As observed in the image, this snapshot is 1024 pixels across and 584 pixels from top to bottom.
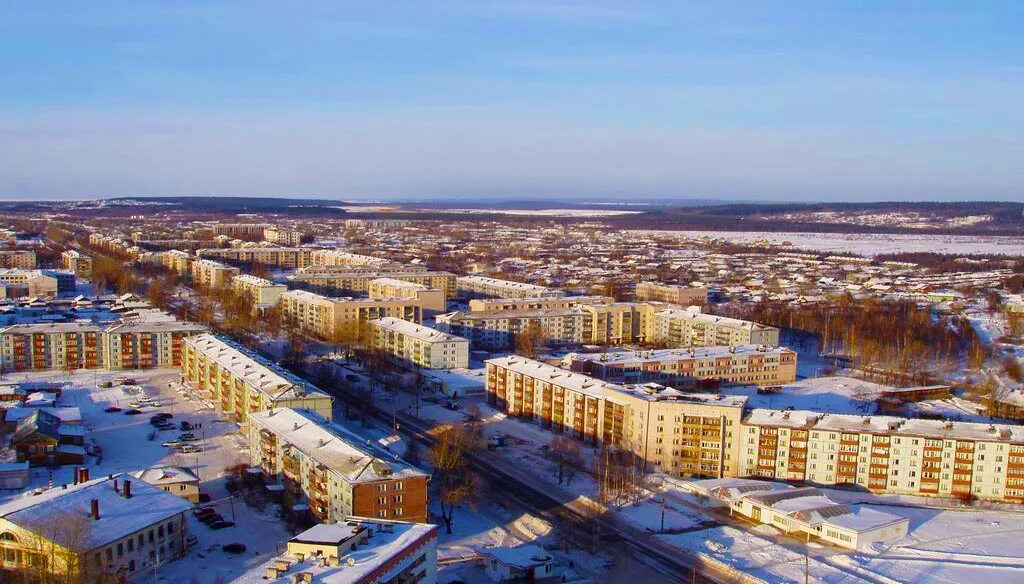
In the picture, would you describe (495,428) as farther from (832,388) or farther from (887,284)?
(887,284)

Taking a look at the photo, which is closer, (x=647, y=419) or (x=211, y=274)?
(x=647, y=419)

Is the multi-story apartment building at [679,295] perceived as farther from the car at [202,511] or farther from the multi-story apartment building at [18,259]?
the multi-story apartment building at [18,259]

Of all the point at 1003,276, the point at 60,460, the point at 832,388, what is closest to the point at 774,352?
the point at 832,388

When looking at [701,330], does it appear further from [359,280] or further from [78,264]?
[78,264]

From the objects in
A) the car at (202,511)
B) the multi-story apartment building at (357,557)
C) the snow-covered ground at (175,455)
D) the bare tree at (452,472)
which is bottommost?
the snow-covered ground at (175,455)

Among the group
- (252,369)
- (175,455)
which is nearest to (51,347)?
(252,369)

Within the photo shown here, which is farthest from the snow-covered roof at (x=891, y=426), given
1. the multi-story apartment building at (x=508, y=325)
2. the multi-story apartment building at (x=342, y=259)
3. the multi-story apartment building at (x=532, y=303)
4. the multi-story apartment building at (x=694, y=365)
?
the multi-story apartment building at (x=342, y=259)
